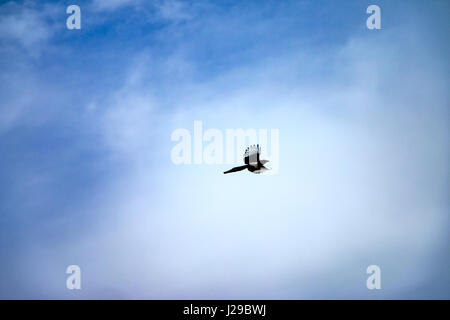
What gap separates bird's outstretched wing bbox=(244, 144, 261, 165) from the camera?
3975 centimetres

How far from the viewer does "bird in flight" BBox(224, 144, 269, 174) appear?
→ 39625mm

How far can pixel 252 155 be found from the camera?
40031 millimetres

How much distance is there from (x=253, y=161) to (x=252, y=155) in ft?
1.86

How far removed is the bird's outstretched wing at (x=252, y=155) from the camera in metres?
39.8

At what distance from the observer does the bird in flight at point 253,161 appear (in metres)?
39.6
